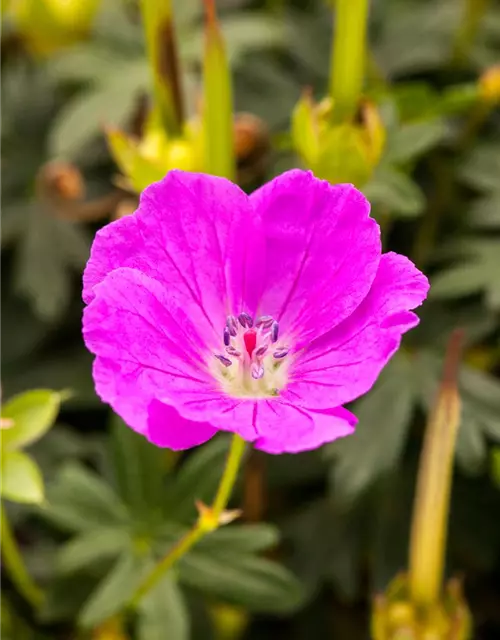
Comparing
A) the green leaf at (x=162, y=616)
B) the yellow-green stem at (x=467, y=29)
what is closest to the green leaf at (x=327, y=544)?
the green leaf at (x=162, y=616)

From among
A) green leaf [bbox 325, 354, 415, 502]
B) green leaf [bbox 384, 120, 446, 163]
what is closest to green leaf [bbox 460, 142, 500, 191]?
green leaf [bbox 384, 120, 446, 163]

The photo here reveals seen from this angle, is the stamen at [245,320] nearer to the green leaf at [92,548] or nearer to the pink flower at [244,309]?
the pink flower at [244,309]

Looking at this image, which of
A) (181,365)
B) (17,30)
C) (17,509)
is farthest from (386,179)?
(17,30)

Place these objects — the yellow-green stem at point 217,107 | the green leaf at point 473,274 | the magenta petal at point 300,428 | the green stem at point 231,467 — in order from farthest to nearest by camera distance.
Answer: the green leaf at point 473,274 < the yellow-green stem at point 217,107 < the green stem at point 231,467 < the magenta petal at point 300,428

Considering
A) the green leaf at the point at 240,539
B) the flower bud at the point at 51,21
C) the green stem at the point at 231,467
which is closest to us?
the green stem at the point at 231,467

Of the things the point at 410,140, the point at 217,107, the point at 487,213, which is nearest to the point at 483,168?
the point at 487,213

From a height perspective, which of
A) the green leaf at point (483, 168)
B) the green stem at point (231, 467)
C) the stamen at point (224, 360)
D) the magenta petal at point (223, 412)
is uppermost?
the magenta petal at point (223, 412)

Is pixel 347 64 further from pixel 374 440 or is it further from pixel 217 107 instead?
pixel 374 440
